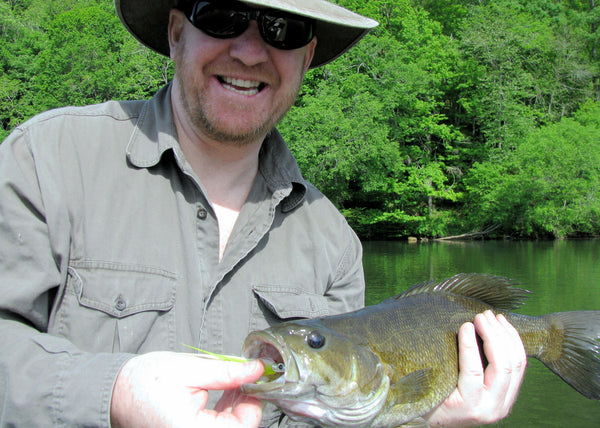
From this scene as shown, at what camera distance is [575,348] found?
99.1 inches

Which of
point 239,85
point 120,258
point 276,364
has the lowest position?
point 276,364

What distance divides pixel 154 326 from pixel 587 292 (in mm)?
13991

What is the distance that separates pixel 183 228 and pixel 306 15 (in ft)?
3.31

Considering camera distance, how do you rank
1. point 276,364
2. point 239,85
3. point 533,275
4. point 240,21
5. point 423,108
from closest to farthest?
1. point 276,364
2. point 240,21
3. point 239,85
4. point 533,275
5. point 423,108

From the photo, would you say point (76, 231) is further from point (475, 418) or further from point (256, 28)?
point (475, 418)

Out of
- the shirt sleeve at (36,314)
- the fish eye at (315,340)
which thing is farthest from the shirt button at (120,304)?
the fish eye at (315,340)

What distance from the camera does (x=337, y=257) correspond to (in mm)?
2607

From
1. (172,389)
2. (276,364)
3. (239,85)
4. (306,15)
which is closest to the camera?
(172,389)

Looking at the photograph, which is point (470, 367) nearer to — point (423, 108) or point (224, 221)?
point (224, 221)

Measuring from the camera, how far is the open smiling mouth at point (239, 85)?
233 centimetres

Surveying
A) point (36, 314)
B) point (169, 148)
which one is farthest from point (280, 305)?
point (36, 314)

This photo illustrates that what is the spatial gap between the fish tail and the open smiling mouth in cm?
176

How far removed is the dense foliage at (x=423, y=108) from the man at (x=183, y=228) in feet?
78.7

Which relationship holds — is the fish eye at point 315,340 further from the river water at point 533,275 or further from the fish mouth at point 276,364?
the river water at point 533,275
